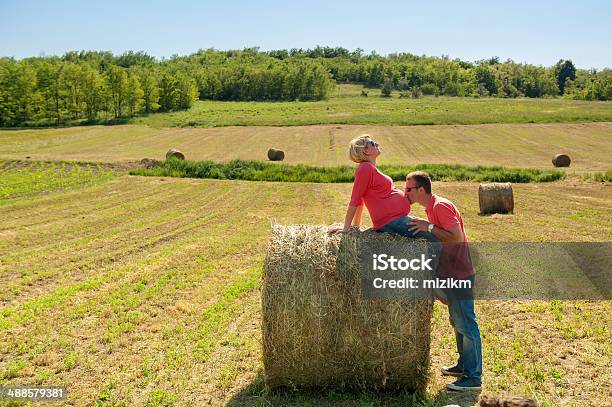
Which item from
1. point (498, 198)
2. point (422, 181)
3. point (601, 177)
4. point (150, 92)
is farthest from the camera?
point (150, 92)

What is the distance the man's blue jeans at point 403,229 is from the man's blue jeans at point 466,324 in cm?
67

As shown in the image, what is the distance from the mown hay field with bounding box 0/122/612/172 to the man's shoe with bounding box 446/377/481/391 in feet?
95.7

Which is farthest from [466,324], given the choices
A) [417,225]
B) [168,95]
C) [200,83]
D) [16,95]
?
[200,83]

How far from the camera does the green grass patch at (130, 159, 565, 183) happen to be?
2753cm

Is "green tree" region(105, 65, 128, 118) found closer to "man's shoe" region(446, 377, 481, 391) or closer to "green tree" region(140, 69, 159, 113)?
"green tree" region(140, 69, 159, 113)

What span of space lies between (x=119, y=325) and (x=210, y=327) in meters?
1.56

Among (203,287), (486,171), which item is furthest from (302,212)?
(486,171)

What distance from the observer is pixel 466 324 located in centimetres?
612

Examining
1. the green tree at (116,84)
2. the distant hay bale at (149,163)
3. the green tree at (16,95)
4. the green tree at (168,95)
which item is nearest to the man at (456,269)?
the distant hay bale at (149,163)

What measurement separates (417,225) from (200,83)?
122 meters

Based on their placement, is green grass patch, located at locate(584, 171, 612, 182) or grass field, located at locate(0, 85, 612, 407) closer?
grass field, located at locate(0, 85, 612, 407)

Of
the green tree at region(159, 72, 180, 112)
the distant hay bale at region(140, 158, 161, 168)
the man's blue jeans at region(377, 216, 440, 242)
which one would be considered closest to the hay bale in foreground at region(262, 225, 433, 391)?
the man's blue jeans at region(377, 216, 440, 242)

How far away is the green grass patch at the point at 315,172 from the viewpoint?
27.5 m

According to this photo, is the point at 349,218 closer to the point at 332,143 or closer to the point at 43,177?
the point at 43,177
